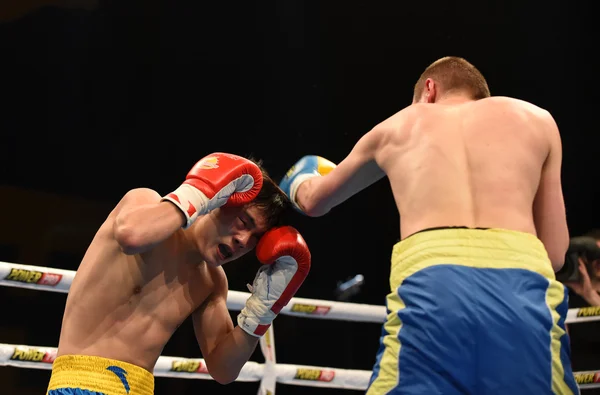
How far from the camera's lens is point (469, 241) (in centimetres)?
158

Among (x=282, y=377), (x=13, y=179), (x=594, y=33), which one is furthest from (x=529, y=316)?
(x=594, y=33)

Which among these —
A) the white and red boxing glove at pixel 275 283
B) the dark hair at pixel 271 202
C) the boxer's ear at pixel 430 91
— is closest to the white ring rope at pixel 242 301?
the white and red boxing glove at pixel 275 283

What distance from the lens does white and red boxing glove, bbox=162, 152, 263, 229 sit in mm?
1876

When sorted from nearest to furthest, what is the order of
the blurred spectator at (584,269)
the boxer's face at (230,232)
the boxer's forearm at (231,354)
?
the boxer's face at (230,232), the boxer's forearm at (231,354), the blurred spectator at (584,269)

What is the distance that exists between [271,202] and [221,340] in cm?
48

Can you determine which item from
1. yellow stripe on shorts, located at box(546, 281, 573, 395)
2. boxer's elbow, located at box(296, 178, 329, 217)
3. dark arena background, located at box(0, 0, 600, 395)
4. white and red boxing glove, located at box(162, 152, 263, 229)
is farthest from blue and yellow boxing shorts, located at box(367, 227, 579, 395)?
dark arena background, located at box(0, 0, 600, 395)

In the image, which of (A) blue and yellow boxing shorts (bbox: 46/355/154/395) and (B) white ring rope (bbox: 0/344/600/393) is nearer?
(A) blue and yellow boxing shorts (bbox: 46/355/154/395)

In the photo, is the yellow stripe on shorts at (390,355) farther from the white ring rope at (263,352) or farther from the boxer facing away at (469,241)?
the white ring rope at (263,352)

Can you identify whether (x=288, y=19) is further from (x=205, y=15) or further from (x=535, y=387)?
(x=535, y=387)

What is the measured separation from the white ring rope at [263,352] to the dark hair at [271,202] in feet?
2.65

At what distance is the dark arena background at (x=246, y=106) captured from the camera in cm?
403

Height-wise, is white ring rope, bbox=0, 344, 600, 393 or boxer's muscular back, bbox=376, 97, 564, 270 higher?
boxer's muscular back, bbox=376, 97, 564, 270

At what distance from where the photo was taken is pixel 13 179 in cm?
394

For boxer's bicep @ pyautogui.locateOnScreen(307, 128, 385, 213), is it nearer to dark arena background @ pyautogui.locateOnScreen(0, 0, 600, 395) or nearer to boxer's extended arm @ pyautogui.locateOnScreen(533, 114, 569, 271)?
boxer's extended arm @ pyautogui.locateOnScreen(533, 114, 569, 271)
